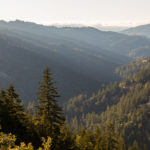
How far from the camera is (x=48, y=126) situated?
2822 cm

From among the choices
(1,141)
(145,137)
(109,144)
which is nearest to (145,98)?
(145,137)

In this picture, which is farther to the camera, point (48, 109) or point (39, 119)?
point (39, 119)

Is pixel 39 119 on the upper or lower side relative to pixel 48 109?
lower

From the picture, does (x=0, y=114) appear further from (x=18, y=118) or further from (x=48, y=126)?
(x=48, y=126)

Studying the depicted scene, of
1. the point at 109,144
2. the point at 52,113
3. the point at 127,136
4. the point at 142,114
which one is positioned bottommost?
Answer: the point at 127,136

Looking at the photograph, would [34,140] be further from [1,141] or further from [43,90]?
[1,141]

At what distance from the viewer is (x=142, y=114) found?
15750cm

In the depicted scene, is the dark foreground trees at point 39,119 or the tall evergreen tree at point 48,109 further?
the dark foreground trees at point 39,119

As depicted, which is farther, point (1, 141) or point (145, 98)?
point (145, 98)

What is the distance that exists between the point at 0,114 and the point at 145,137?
447 ft

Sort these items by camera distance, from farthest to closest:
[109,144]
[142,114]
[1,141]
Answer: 1. [142,114]
2. [109,144]
3. [1,141]

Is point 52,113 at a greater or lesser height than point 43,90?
lesser

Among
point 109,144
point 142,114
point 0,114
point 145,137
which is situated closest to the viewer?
point 0,114

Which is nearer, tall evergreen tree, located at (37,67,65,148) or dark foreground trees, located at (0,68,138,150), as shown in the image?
tall evergreen tree, located at (37,67,65,148)
